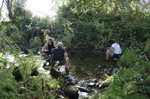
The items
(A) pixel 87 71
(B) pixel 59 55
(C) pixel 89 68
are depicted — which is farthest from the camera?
(C) pixel 89 68

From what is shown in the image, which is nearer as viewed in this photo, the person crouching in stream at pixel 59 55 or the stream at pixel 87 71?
the stream at pixel 87 71

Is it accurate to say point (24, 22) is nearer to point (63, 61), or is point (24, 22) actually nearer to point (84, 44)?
point (84, 44)

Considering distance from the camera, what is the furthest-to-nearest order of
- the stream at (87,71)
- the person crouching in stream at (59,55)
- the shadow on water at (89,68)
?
the shadow on water at (89,68) → the person crouching in stream at (59,55) → the stream at (87,71)

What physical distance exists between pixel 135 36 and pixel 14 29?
34.3 feet

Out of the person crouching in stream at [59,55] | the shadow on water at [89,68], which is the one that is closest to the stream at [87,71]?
the shadow on water at [89,68]

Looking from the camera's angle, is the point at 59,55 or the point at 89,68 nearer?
the point at 59,55

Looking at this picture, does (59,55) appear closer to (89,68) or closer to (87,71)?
(87,71)

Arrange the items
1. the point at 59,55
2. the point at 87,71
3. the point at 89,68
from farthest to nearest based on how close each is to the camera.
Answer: the point at 89,68, the point at 87,71, the point at 59,55

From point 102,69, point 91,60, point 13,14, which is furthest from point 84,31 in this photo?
point 13,14

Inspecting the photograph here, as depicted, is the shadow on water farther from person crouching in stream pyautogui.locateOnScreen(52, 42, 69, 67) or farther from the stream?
person crouching in stream pyautogui.locateOnScreen(52, 42, 69, 67)

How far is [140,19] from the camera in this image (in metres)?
10.6

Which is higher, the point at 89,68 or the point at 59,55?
the point at 59,55

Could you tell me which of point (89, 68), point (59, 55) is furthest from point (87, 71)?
point (59, 55)

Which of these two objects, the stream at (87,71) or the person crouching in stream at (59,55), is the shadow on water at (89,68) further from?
the person crouching in stream at (59,55)
